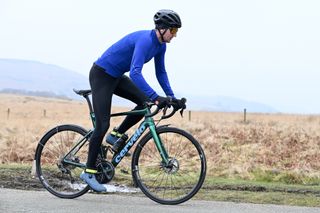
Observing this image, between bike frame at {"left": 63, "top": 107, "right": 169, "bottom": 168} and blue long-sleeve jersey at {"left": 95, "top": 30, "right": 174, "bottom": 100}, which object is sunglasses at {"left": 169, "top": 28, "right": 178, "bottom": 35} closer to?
blue long-sleeve jersey at {"left": 95, "top": 30, "right": 174, "bottom": 100}

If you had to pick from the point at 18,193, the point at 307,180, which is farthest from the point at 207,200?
the point at 307,180

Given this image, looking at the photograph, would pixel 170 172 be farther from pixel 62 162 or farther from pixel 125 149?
pixel 62 162

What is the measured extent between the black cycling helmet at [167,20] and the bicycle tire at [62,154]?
1.56 metres

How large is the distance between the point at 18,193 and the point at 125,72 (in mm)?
1840

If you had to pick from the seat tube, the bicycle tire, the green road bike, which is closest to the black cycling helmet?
the green road bike

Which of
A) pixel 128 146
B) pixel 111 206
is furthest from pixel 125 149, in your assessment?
pixel 111 206

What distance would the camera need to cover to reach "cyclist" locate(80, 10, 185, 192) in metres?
6.08

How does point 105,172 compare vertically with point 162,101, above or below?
below

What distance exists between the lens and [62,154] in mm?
7027

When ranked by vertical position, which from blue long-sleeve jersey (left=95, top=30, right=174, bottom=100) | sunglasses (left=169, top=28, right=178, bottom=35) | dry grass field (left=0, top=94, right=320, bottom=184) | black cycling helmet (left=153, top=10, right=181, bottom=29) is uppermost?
black cycling helmet (left=153, top=10, right=181, bottom=29)

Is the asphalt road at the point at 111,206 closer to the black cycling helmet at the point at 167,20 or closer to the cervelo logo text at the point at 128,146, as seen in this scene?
the cervelo logo text at the point at 128,146

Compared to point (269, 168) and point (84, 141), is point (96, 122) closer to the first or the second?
point (84, 141)

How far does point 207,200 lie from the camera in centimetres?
664

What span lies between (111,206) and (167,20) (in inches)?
77.6
